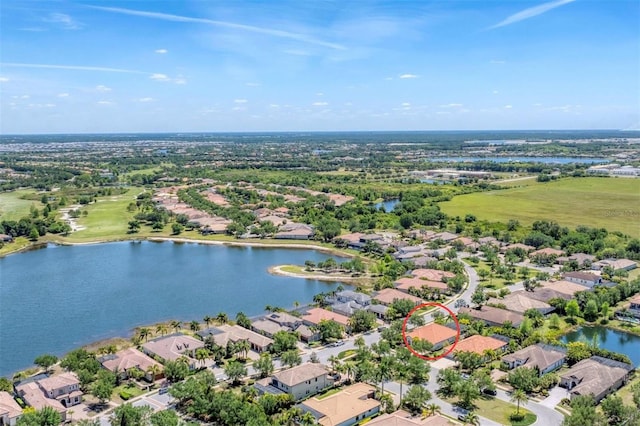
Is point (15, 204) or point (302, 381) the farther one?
point (15, 204)

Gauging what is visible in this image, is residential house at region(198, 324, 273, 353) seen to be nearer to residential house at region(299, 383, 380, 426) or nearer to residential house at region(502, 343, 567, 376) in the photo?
residential house at region(299, 383, 380, 426)

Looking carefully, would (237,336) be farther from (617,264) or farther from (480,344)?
(617,264)

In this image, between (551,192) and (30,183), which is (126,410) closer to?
(551,192)

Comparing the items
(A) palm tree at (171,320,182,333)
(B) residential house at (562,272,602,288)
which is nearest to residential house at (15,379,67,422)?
(A) palm tree at (171,320,182,333)

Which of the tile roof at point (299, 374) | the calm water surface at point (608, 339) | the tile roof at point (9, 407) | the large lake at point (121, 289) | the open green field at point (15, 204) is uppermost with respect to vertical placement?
the open green field at point (15, 204)

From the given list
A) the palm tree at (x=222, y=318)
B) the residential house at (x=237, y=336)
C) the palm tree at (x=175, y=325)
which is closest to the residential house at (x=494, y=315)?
the residential house at (x=237, y=336)

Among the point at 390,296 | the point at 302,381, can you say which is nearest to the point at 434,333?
the point at 390,296

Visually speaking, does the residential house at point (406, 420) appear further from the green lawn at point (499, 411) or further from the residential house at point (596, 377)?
the residential house at point (596, 377)
